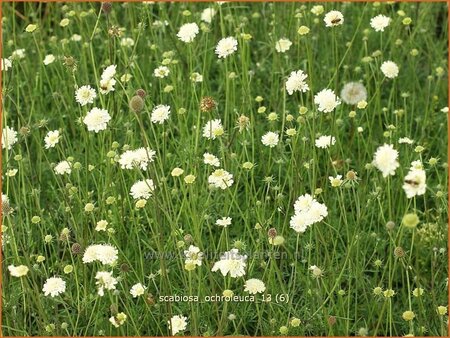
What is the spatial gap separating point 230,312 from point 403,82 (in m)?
1.36

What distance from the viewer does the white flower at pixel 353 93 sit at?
267 centimetres

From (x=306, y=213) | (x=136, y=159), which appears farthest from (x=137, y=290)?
(x=306, y=213)

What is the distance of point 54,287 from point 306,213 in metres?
0.68

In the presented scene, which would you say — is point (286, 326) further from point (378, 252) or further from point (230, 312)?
point (378, 252)

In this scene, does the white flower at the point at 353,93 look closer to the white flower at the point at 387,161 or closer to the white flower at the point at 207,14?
the white flower at the point at 207,14

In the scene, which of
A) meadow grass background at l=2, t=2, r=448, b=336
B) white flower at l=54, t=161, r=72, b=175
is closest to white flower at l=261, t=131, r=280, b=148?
meadow grass background at l=2, t=2, r=448, b=336

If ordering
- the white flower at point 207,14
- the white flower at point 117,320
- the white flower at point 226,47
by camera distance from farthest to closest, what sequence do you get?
the white flower at point 207,14 → the white flower at point 226,47 → the white flower at point 117,320

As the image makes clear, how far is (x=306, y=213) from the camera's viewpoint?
2145 mm

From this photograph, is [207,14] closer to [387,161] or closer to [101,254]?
[101,254]

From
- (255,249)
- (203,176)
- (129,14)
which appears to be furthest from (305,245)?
(129,14)

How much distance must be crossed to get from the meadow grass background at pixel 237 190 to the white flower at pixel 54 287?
5 cm

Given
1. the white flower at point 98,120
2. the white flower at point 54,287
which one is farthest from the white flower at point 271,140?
the white flower at point 54,287

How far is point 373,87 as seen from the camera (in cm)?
319

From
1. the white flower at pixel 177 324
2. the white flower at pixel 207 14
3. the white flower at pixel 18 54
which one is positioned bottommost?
the white flower at pixel 177 324
